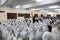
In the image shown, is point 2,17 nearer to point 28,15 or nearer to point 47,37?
point 28,15

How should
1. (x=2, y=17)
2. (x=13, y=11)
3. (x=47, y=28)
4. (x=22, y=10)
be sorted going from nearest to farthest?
1. (x=47, y=28)
2. (x=2, y=17)
3. (x=13, y=11)
4. (x=22, y=10)

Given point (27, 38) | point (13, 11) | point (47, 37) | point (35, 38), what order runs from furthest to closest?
point (13, 11), point (27, 38), point (35, 38), point (47, 37)

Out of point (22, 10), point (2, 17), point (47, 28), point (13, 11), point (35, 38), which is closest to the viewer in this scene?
point (35, 38)

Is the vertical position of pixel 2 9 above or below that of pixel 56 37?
above

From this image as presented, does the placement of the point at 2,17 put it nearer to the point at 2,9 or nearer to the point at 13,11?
the point at 2,9

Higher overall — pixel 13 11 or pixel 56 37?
pixel 13 11

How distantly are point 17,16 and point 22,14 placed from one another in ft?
1.92

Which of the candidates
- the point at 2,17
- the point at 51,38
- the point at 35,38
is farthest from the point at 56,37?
the point at 2,17

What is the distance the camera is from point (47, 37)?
138 centimetres

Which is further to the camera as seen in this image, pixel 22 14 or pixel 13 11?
pixel 22 14

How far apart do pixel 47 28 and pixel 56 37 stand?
0.72 meters

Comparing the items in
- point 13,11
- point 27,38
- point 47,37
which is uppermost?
point 13,11

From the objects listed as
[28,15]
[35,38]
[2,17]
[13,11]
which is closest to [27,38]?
[35,38]

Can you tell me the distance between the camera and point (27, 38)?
1.83 metres
